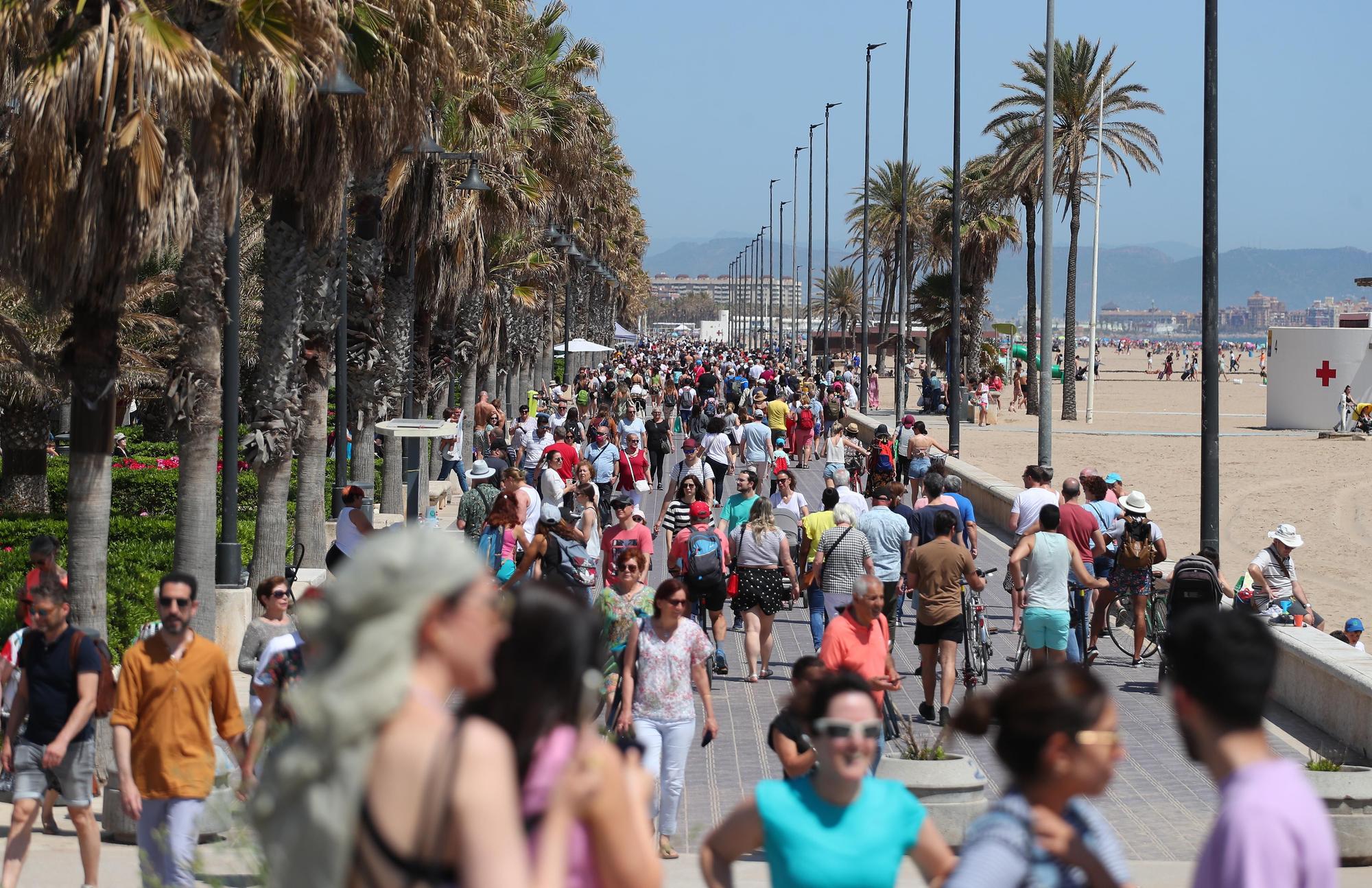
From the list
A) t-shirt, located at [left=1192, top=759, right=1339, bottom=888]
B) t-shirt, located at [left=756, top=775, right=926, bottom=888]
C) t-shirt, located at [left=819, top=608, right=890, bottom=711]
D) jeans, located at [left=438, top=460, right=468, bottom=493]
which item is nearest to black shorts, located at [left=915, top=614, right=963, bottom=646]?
t-shirt, located at [left=819, top=608, right=890, bottom=711]

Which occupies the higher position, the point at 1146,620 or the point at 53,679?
the point at 53,679

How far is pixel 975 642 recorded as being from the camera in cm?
1267

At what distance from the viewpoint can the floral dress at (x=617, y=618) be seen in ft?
26.9

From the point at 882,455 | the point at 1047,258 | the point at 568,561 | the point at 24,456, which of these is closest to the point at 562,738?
the point at 568,561

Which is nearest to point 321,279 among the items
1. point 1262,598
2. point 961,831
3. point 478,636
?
point 1262,598

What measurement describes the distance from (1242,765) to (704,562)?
918 centimetres

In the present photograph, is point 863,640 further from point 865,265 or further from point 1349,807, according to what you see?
point 865,265

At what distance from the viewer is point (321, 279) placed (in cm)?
1722

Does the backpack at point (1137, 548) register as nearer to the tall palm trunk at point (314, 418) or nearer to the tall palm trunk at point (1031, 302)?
the tall palm trunk at point (314, 418)

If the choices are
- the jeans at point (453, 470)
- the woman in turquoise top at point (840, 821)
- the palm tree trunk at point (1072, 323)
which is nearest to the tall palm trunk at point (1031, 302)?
the palm tree trunk at point (1072, 323)

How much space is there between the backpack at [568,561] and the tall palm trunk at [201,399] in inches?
102

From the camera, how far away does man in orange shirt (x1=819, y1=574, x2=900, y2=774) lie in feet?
27.1

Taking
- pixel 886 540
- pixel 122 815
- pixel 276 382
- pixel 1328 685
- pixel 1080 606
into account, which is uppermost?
pixel 276 382

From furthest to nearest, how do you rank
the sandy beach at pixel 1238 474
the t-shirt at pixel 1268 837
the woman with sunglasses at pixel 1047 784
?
the sandy beach at pixel 1238 474
the woman with sunglasses at pixel 1047 784
the t-shirt at pixel 1268 837
